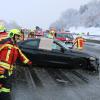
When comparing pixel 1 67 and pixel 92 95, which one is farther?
pixel 92 95

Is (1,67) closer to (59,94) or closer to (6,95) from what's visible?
(6,95)

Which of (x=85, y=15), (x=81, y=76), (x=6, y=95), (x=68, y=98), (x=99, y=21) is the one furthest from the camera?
(x=85, y=15)

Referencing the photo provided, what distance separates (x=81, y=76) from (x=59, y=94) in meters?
3.93

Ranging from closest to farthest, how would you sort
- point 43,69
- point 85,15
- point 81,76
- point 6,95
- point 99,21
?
point 6,95, point 81,76, point 43,69, point 99,21, point 85,15

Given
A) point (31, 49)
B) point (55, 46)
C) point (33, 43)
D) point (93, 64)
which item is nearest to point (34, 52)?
point (31, 49)

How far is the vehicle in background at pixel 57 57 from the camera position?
16.2m

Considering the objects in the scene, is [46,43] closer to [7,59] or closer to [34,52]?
[34,52]

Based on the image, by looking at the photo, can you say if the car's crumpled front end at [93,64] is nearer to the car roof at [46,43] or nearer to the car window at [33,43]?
the car roof at [46,43]

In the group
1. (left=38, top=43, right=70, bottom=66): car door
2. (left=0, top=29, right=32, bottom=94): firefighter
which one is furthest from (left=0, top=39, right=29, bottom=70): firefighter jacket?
(left=38, top=43, right=70, bottom=66): car door

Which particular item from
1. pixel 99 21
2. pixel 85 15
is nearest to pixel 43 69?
pixel 99 21

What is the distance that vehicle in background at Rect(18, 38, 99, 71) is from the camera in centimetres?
1622

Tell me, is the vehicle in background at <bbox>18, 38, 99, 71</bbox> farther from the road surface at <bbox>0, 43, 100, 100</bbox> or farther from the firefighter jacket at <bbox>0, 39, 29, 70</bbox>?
the firefighter jacket at <bbox>0, 39, 29, 70</bbox>

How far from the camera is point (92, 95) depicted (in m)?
10.8

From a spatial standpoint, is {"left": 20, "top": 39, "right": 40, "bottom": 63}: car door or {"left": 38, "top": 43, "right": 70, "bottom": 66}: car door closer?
{"left": 38, "top": 43, "right": 70, "bottom": 66}: car door
